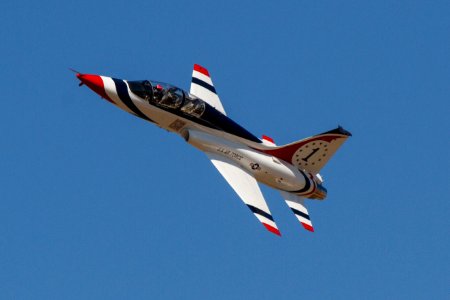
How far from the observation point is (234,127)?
126ft

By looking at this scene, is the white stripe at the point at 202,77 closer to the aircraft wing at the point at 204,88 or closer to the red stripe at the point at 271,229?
the aircraft wing at the point at 204,88

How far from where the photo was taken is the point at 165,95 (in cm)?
3700

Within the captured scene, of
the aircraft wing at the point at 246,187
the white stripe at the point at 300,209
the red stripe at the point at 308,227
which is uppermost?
the white stripe at the point at 300,209

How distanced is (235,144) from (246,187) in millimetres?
1891

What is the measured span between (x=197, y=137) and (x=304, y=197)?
5.67m

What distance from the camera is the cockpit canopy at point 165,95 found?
36906 millimetres

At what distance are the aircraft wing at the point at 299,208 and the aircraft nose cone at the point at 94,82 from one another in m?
8.77

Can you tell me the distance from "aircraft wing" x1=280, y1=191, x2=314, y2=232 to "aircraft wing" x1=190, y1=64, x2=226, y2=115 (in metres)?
4.70

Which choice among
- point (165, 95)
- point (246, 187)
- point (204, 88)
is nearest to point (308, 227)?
point (246, 187)

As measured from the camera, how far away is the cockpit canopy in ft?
121

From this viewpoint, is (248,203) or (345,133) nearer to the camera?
(248,203)

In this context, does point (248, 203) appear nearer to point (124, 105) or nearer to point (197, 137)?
point (197, 137)

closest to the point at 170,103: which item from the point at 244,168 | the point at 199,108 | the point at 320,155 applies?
the point at 199,108

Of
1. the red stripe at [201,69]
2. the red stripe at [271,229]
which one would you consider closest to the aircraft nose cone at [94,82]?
the red stripe at [201,69]
